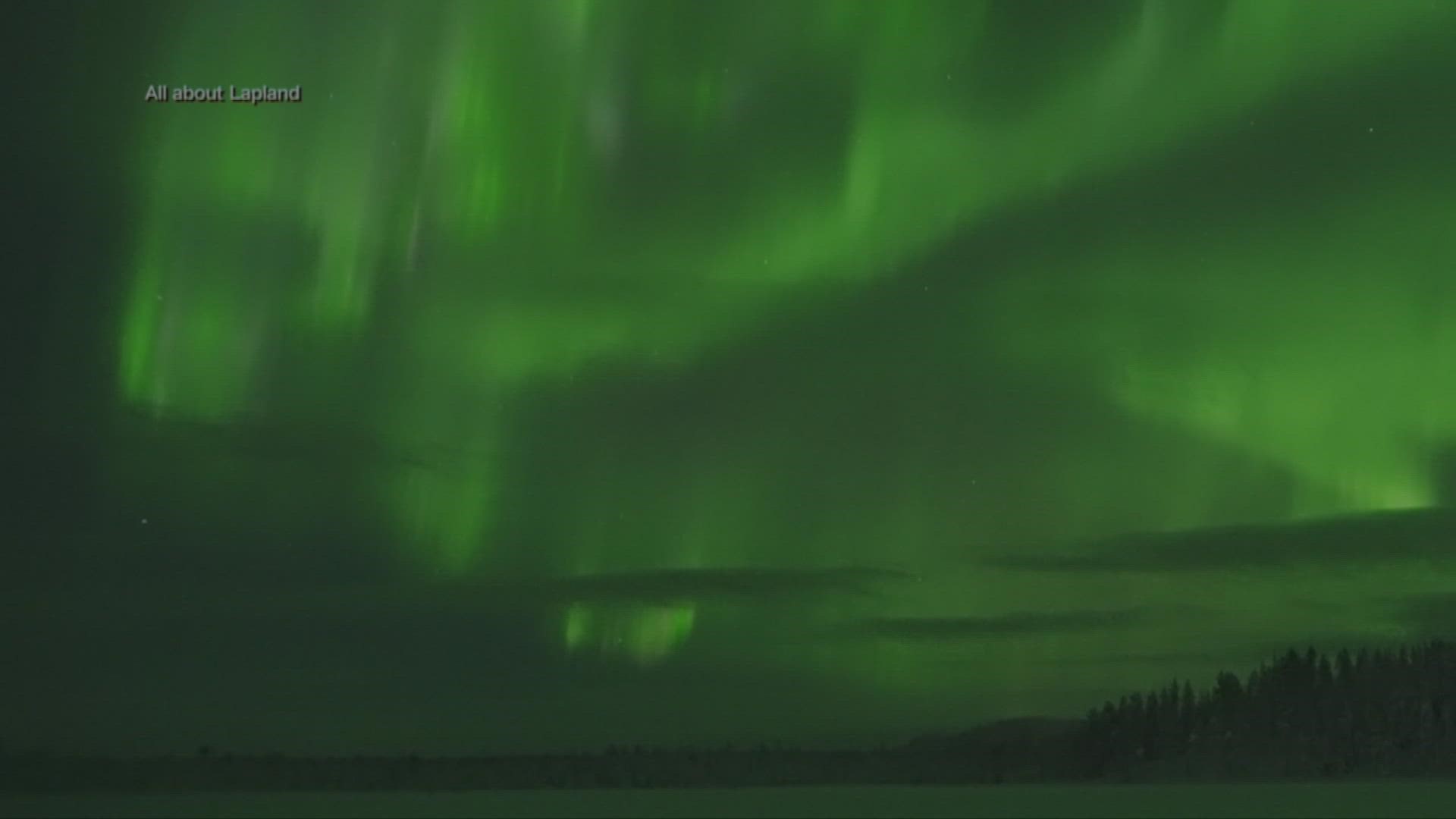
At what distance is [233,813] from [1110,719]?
6625 cm

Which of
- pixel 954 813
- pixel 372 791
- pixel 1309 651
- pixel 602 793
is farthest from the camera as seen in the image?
pixel 1309 651

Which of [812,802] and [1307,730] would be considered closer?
[812,802]

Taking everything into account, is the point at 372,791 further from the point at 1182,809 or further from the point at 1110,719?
the point at 1110,719

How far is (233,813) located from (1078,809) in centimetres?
2188

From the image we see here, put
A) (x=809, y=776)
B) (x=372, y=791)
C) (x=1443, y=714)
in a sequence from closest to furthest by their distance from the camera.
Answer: (x=372, y=791) < (x=809, y=776) < (x=1443, y=714)

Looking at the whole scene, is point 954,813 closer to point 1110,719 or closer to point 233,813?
point 233,813

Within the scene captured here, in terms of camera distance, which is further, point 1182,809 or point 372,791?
point 372,791

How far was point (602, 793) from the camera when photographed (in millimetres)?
59188

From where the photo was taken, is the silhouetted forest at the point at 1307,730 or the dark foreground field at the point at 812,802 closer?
the dark foreground field at the point at 812,802

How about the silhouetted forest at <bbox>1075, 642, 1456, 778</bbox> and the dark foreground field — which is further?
the silhouetted forest at <bbox>1075, 642, 1456, 778</bbox>

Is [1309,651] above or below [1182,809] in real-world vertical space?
above

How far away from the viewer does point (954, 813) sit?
46.9 m

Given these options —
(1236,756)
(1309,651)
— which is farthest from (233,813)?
(1309,651)

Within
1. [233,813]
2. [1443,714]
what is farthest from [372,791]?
[1443,714]
